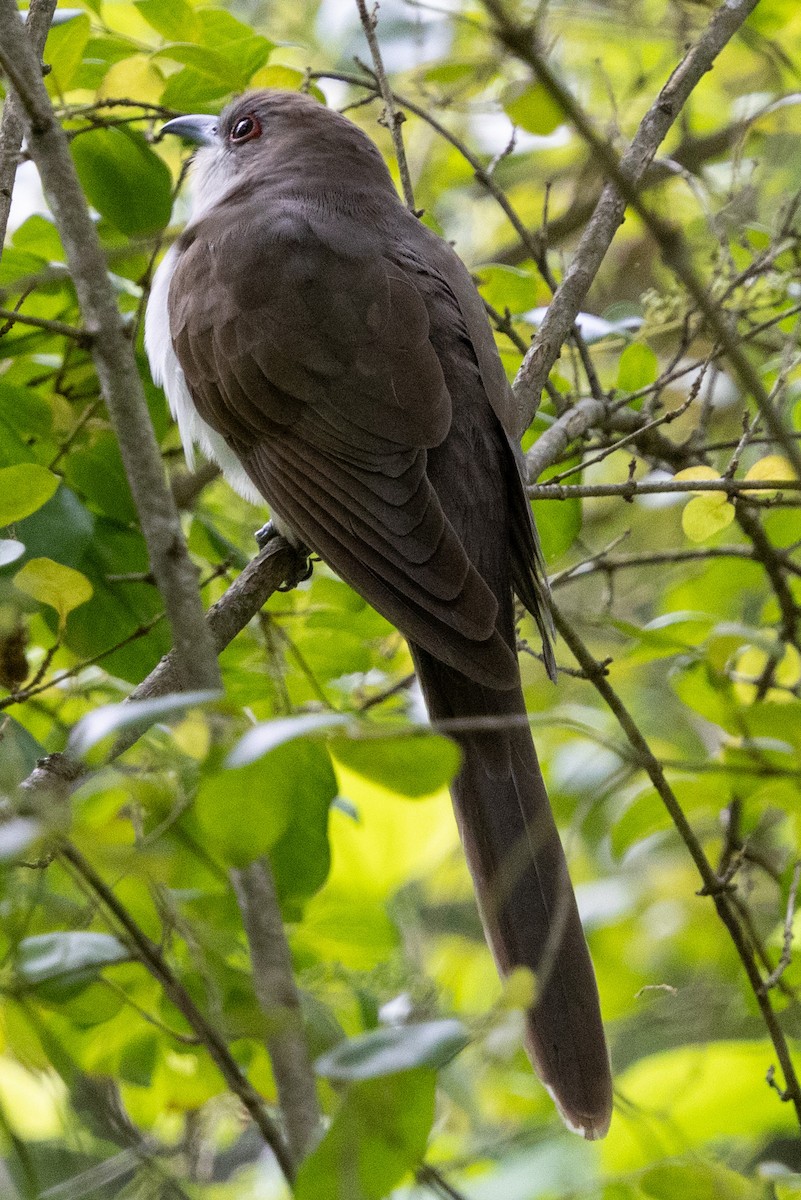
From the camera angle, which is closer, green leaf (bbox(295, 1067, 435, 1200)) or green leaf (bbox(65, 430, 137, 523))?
green leaf (bbox(295, 1067, 435, 1200))

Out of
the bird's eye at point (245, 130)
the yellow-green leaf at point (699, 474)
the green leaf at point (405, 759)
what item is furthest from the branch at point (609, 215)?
the green leaf at point (405, 759)

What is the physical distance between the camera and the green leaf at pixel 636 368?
108 inches

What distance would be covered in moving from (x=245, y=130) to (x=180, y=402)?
1103 mm

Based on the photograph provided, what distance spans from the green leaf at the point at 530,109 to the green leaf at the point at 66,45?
101 centimetres

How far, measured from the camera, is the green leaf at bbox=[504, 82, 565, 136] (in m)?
2.97

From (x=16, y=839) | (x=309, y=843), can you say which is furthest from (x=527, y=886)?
(x=16, y=839)

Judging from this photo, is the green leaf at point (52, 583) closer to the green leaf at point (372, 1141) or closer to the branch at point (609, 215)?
the green leaf at point (372, 1141)

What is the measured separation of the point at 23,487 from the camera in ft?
5.62

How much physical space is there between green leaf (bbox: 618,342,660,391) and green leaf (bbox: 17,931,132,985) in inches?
71.0

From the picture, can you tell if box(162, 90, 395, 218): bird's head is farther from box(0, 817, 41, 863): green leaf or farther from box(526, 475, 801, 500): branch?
box(0, 817, 41, 863): green leaf

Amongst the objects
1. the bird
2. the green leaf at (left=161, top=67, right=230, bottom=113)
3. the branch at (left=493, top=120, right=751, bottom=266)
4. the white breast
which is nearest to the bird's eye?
the bird

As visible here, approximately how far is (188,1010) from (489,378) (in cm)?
171

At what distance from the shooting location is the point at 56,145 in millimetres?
1585

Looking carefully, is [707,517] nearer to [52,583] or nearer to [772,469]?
[772,469]
